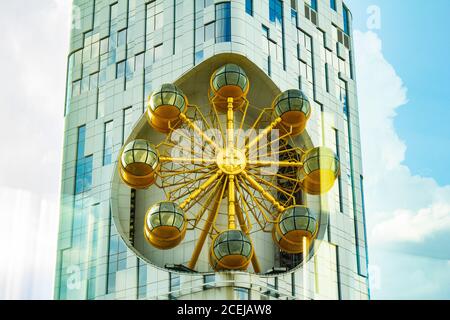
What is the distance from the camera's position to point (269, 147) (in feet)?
117

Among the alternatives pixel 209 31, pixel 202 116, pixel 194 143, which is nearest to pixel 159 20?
pixel 209 31

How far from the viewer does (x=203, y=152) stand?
34.1 metres

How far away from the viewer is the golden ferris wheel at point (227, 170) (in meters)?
31.0

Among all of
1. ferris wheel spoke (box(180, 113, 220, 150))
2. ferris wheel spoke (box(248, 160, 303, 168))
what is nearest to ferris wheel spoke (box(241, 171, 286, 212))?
ferris wheel spoke (box(248, 160, 303, 168))

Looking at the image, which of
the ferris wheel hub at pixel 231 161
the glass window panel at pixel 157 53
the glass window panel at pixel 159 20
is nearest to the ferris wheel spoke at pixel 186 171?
the ferris wheel hub at pixel 231 161

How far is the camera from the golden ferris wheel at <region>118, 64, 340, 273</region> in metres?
31.0

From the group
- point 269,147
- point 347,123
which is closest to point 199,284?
point 269,147

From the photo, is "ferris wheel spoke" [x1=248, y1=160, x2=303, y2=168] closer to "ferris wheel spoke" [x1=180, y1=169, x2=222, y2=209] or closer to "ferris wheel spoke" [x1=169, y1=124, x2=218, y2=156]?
"ferris wheel spoke" [x1=180, y1=169, x2=222, y2=209]

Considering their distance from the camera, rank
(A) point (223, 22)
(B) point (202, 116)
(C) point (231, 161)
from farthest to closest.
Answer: (A) point (223, 22) → (B) point (202, 116) → (C) point (231, 161)

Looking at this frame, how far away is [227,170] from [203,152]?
1334 millimetres

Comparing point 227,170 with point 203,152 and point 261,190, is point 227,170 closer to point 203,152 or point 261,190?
point 203,152

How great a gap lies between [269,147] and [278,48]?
5.73 meters

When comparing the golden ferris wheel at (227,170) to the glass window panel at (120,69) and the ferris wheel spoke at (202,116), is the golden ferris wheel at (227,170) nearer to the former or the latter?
the ferris wheel spoke at (202,116)

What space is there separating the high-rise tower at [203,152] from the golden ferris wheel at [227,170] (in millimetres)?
83
